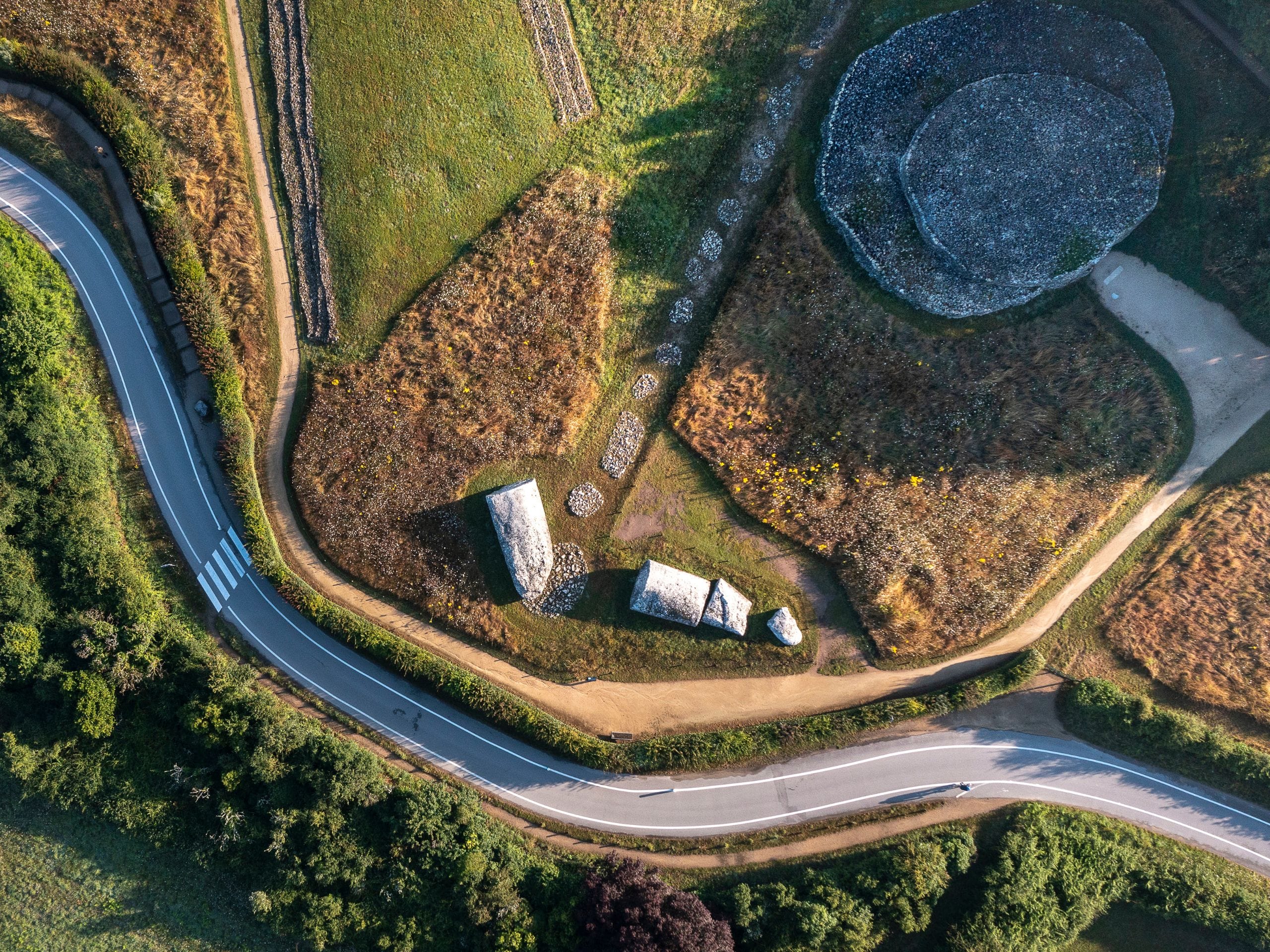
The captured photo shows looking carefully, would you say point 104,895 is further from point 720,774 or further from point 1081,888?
point 1081,888

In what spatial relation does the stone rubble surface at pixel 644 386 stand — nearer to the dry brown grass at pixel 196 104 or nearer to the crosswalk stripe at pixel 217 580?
the dry brown grass at pixel 196 104

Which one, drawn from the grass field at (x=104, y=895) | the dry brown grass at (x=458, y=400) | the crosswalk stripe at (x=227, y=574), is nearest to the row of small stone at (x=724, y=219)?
the dry brown grass at (x=458, y=400)

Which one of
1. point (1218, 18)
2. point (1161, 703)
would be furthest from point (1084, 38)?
point (1161, 703)

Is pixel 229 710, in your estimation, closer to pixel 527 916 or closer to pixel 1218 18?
pixel 527 916

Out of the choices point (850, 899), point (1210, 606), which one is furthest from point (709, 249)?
point (850, 899)

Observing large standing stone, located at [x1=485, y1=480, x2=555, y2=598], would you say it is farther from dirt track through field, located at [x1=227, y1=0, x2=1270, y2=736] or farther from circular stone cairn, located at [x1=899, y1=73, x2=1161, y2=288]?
circular stone cairn, located at [x1=899, y1=73, x2=1161, y2=288]

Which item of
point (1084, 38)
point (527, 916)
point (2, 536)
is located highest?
point (1084, 38)

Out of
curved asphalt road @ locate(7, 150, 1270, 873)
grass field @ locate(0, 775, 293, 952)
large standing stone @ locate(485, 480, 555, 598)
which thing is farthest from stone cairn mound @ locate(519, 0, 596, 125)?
grass field @ locate(0, 775, 293, 952)
